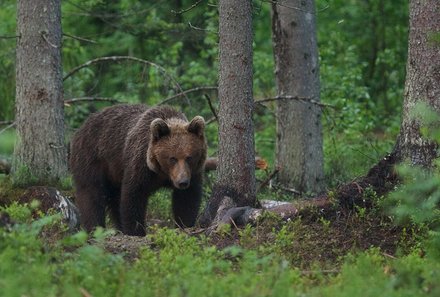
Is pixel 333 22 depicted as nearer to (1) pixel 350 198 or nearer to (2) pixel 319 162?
(2) pixel 319 162

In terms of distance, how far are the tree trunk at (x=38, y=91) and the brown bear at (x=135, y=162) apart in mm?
387

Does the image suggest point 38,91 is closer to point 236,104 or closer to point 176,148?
point 176,148

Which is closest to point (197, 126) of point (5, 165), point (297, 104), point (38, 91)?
point (38, 91)

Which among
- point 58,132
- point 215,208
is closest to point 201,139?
point 215,208

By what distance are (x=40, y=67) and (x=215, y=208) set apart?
9.64 ft

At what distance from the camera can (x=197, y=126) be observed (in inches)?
418

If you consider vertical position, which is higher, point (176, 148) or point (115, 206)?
point (176, 148)

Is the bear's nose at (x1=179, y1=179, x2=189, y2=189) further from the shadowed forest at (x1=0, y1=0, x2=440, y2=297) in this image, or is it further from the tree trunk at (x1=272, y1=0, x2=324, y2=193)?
the tree trunk at (x1=272, y1=0, x2=324, y2=193)

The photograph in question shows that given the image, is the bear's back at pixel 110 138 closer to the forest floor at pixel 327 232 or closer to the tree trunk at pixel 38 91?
Result: the tree trunk at pixel 38 91

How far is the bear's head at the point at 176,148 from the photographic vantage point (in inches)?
412

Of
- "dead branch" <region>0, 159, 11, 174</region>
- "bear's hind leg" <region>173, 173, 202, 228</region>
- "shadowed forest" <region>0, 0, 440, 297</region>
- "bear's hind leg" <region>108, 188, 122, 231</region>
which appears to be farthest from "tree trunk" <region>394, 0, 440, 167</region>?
"dead branch" <region>0, 159, 11, 174</region>

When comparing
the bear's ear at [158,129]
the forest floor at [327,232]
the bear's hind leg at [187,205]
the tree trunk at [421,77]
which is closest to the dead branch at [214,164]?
the bear's hind leg at [187,205]

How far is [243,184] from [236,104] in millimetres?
843

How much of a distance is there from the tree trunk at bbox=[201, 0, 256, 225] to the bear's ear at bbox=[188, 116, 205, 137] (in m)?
0.84
